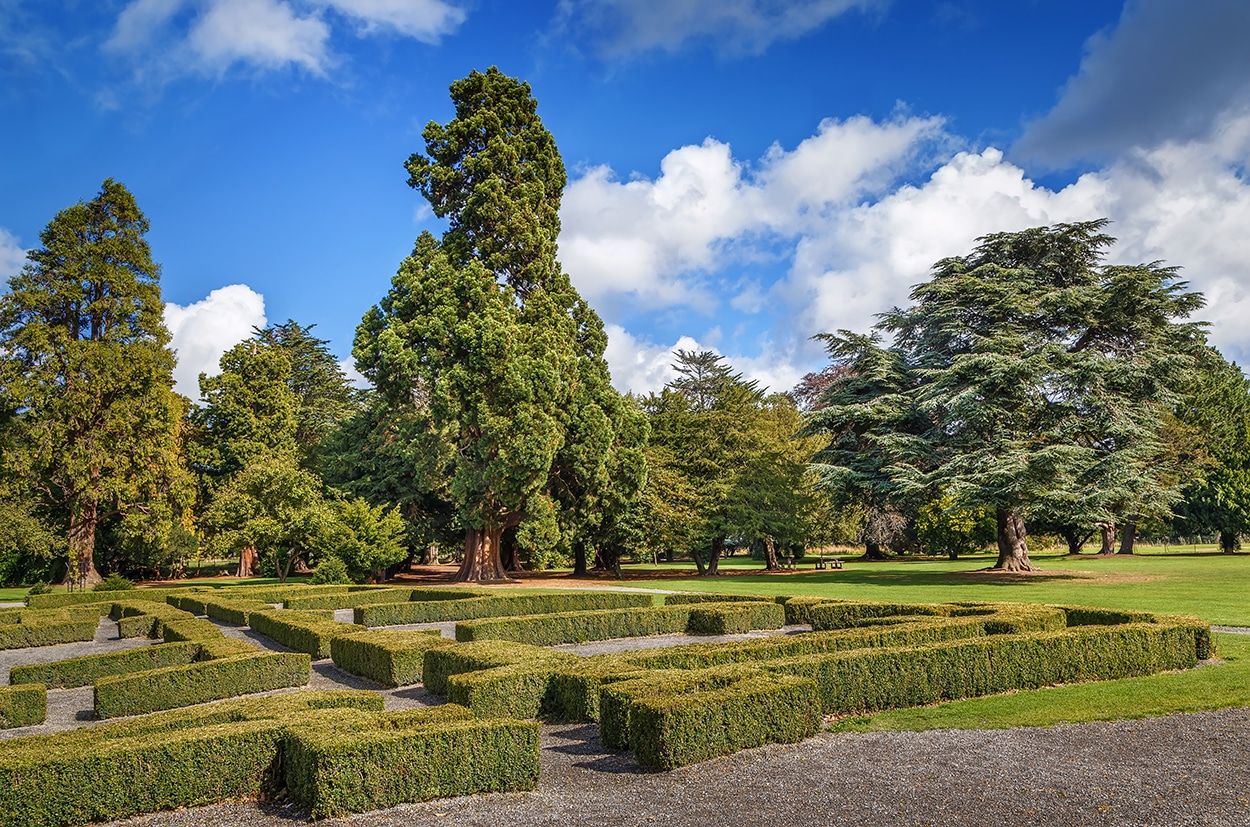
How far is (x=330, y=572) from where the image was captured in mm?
31969

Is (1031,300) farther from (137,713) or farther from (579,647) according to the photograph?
(137,713)

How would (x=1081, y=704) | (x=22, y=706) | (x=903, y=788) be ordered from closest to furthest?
1. (x=903, y=788)
2. (x=1081, y=704)
3. (x=22, y=706)

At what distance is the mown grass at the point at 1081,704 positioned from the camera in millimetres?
9039

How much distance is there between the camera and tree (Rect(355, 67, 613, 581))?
3462 cm

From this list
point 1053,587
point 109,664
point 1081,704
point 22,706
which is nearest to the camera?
point 1081,704

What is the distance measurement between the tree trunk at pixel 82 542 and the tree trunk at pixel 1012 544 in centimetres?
4152

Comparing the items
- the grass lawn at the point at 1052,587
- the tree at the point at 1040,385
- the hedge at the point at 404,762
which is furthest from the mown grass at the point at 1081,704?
the tree at the point at 1040,385

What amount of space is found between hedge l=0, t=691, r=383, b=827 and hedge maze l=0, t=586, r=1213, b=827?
0.01m

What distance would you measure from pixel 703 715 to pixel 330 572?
27.4 metres

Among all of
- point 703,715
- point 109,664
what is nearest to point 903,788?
point 703,715

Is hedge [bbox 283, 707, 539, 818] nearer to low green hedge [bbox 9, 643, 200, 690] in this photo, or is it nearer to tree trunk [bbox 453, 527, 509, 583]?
low green hedge [bbox 9, 643, 200, 690]

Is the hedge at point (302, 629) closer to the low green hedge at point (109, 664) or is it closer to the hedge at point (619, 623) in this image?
the low green hedge at point (109, 664)

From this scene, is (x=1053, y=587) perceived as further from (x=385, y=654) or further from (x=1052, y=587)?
(x=385, y=654)

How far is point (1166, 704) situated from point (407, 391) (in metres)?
32.4
